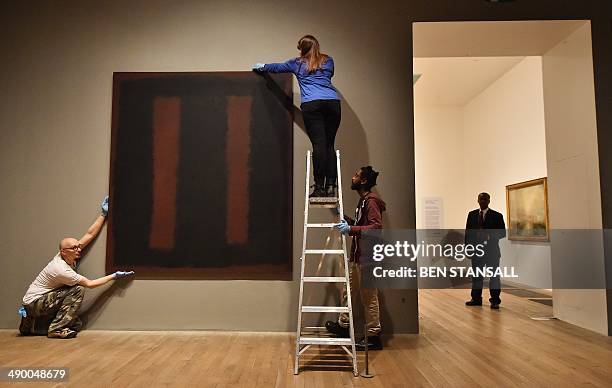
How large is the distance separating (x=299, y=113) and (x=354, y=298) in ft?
5.79

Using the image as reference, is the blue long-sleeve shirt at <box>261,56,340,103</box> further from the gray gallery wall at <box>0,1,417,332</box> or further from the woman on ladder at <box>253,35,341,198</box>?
the gray gallery wall at <box>0,1,417,332</box>

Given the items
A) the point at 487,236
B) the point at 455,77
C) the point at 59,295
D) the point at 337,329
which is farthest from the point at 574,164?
the point at 59,295

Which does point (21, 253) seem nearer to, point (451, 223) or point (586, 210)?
point (586, 210)

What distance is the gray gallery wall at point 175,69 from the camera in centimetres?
392

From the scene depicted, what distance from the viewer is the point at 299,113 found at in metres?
4.05

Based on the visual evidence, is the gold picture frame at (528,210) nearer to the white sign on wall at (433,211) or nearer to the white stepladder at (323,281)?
the white sign on wall at (433,211)

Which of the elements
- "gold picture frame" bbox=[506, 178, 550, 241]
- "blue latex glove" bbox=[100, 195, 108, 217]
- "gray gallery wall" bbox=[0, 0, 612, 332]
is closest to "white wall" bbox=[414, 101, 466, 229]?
"gold picture frame" bbox=[506, 178, 550, 241]

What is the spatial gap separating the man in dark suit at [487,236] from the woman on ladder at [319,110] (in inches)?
105

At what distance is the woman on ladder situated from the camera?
348 centimetres

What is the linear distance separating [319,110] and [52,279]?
8.97 ft

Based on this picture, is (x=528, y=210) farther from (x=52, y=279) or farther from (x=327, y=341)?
(x=52, y=279)

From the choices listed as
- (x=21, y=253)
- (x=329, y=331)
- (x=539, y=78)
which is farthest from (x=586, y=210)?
(x=21, y=253)

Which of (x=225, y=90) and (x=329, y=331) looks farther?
(x=225, y=90)

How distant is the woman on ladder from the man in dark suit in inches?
105
